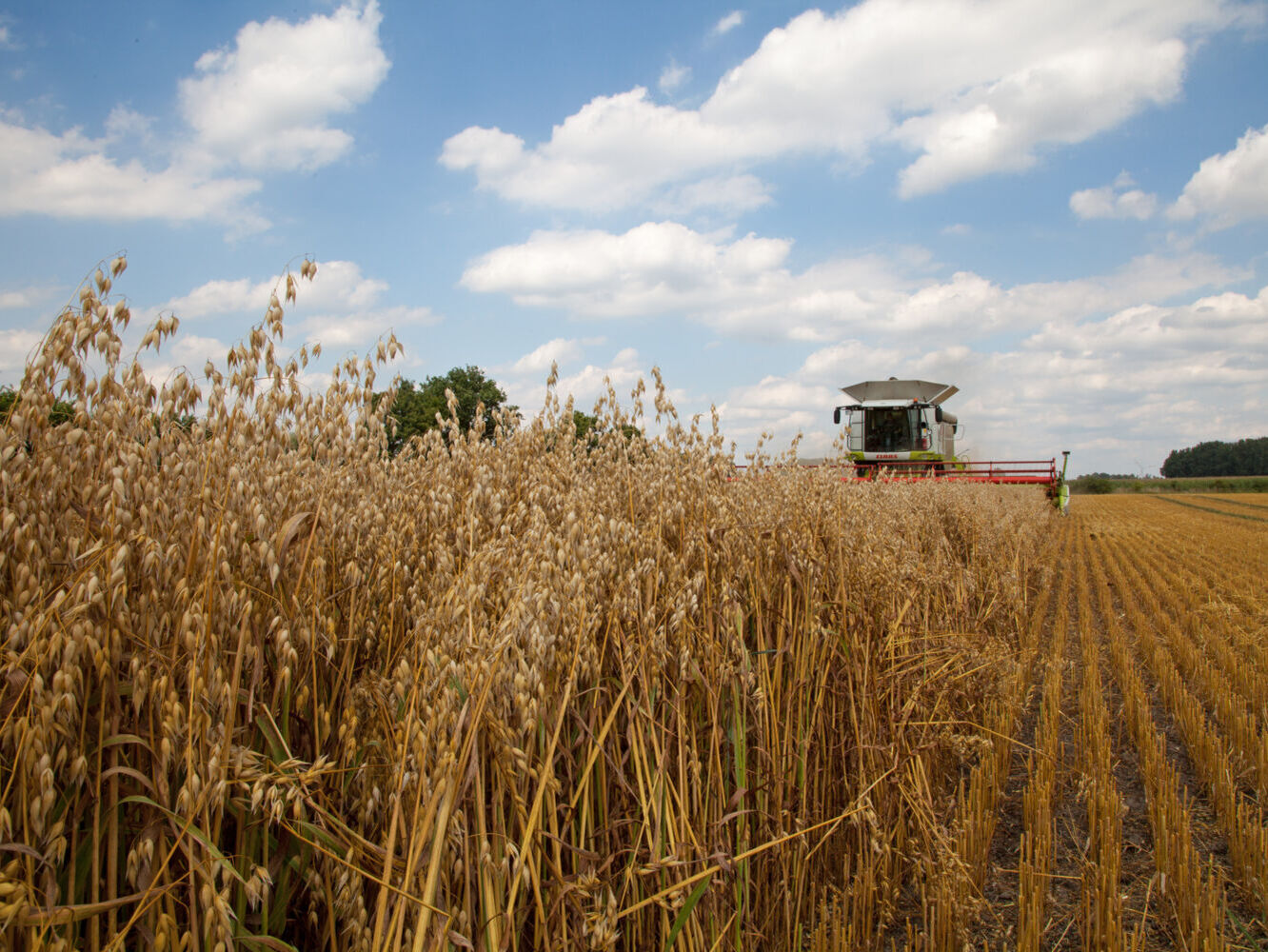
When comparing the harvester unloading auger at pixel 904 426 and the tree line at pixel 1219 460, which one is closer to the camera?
the harvester unloading auger at pixel 904 426

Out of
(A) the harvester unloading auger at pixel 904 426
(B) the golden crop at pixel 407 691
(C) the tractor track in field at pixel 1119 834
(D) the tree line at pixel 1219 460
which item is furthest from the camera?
(D) the tree line at pixel 1219 460

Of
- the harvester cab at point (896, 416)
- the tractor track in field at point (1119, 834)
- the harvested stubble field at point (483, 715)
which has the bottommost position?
the tractor track in field at point (1119, 834)

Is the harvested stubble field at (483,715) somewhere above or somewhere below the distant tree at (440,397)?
below

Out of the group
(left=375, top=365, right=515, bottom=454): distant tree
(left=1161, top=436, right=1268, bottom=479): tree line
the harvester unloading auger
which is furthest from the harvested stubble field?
(left=1161, top=436, right=1268, bottom=479): tree line

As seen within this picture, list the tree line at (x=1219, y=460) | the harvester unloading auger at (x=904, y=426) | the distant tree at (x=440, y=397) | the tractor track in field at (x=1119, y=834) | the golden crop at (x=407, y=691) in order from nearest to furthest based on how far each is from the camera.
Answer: the golden crop at (x=407, y=691)
the tractor track in field at (x=1119, y=834)
the harvester unloading auger at (x=904, y=426)
the distant tree at (x=440, y=397)
the tree line at (x=1219, y=460)

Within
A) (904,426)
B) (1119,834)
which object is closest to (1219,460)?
(904,426)

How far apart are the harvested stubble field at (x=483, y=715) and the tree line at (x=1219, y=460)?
143m

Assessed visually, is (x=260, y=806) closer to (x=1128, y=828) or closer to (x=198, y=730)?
(x=198, y=730)

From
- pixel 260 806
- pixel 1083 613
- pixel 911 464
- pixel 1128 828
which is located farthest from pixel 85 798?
pixel 911 464

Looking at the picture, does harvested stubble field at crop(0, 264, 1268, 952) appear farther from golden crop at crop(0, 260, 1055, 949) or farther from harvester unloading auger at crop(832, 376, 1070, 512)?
harvester unloading auger at crop(832, 376, 1070, 512)

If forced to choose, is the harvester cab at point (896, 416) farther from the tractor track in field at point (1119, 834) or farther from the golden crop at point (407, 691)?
the golden crop at point (407, 691)

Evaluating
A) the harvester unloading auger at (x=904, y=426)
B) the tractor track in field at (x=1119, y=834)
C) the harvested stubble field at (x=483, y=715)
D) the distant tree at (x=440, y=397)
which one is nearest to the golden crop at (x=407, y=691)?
the harvested stubble field at (x=483, y=715)

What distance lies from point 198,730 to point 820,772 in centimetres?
274

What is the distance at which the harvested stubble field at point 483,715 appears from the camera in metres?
1.38
